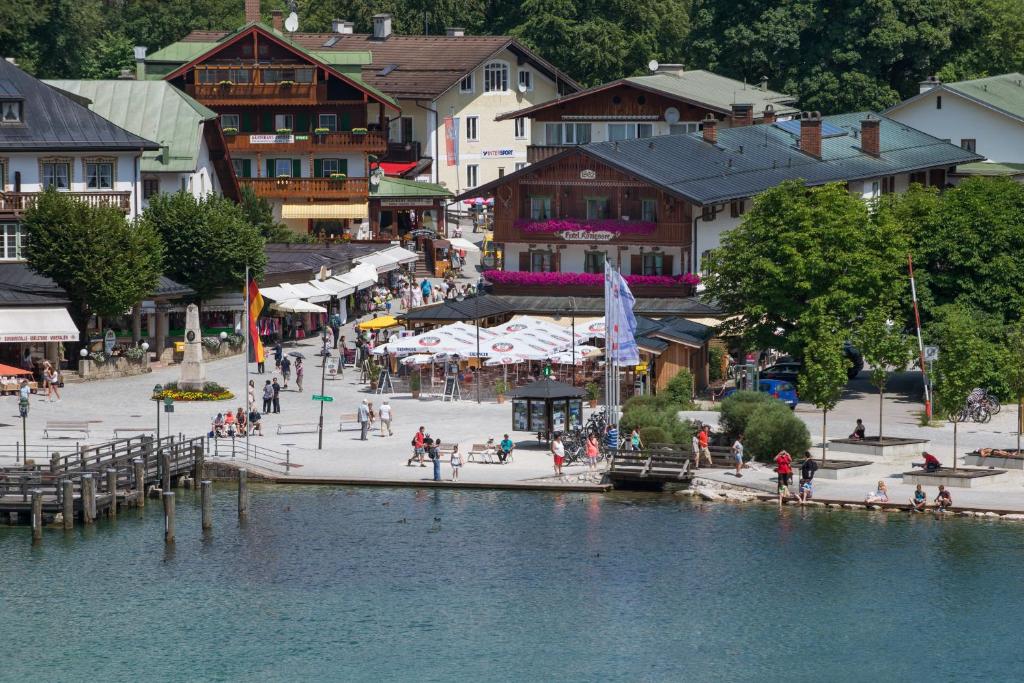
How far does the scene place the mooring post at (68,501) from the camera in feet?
247

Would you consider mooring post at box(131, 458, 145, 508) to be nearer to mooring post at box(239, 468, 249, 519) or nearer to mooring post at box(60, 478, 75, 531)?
mooring post at box(60, 478, 75, 531)

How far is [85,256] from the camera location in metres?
98.4

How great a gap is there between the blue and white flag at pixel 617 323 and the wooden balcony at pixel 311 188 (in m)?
53.3

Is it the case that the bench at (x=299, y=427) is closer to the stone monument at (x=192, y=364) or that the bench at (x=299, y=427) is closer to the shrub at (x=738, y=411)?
the stone monument at (x=192, y=364)

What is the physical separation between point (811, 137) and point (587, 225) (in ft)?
47.6

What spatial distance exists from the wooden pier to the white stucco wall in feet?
227

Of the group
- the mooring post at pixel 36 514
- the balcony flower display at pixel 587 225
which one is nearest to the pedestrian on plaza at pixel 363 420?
the mooring post at pixel 36 514

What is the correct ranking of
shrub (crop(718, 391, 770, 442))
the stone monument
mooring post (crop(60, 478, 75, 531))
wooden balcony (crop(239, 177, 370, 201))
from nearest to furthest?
mooring post (crop(60, 478, 75, 531)), shrub (crop(718, 391, 770, 442)), the stone monument, wooden balcony (crop(239, 177, 370, 201))

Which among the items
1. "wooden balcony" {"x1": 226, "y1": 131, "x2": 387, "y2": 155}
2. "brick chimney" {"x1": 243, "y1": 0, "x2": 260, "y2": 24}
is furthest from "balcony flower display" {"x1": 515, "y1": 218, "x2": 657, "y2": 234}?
"brick chimney" {"x1": 243, "y1": 0, "x2": 260, "y2": 24}

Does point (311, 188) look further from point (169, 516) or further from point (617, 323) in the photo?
point (169, 516)

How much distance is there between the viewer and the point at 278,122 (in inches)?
5472

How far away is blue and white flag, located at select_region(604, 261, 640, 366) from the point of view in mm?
86625

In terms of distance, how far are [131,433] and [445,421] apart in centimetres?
1220

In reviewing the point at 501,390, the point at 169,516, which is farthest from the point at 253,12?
the point at 169,516
